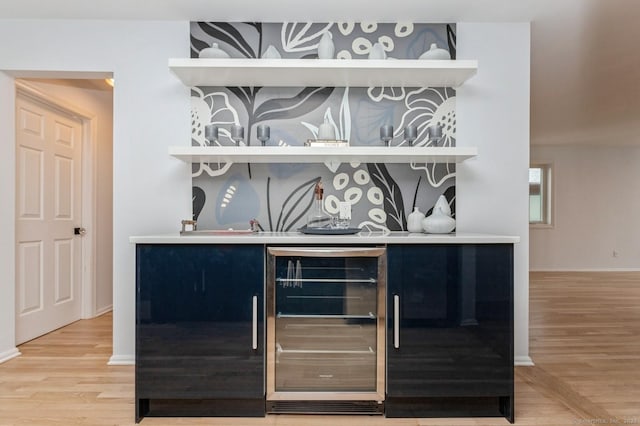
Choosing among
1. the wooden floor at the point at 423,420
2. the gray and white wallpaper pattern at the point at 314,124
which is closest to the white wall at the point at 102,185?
the wooden floor at the point at 423,420

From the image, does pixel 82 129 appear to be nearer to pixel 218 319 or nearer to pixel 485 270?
pixel 218 319

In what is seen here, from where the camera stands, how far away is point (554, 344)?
321cm

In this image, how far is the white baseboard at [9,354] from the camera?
283 centimetres

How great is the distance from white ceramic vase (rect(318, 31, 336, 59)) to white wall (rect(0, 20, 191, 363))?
3.23ft

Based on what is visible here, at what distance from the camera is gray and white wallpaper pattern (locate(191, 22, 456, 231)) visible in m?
2.86

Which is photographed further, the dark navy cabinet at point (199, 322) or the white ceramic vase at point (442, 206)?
the white ceramic vase at point (442, 206)

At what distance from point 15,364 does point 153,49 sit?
237 centimetres

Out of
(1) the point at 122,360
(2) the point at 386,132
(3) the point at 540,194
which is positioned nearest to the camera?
(2) the point at 386,132

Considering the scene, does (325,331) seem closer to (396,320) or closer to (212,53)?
(396,320)

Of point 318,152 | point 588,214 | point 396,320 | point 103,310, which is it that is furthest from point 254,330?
point 588,214

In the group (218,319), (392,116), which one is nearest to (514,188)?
(392,116)

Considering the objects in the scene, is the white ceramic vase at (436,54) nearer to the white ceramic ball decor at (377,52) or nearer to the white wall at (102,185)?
the white ceramic ball decor at (377,52)

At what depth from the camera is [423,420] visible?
6.75ft

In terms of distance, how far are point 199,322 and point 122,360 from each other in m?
1.18
